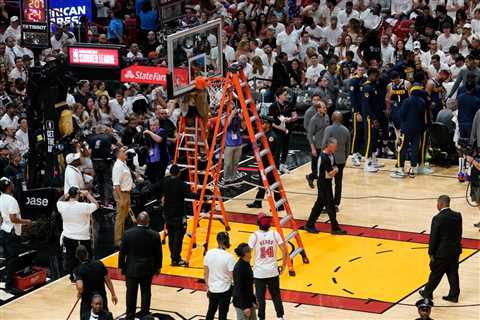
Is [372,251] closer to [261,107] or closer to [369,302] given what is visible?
[369,302]

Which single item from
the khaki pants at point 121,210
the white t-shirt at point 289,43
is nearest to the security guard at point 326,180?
the khaki pants at point 121,210

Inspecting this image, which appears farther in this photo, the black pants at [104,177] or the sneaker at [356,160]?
the sneaker at [356,160]

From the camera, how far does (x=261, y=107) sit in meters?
26.5

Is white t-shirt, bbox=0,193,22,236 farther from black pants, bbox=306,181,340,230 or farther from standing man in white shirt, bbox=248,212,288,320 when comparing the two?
black pants, bbox=306,181,340,230

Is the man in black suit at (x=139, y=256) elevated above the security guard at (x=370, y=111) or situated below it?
below

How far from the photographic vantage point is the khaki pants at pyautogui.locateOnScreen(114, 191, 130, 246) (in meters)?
19.4

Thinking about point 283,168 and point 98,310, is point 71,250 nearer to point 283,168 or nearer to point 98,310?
point 98,310

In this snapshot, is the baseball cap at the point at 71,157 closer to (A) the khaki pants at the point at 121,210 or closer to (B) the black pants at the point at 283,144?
(A) the khaki pants at the point at 121,210

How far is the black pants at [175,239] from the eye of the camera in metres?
18.2

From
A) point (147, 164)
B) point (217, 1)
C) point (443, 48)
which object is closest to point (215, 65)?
point (147, 164)

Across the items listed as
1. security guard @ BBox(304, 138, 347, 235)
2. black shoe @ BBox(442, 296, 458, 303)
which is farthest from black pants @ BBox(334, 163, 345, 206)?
black shoe @ BBox(442, 296, 458, 303)

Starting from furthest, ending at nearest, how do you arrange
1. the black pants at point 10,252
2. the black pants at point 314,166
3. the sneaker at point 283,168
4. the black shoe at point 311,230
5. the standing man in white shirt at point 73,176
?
the sneaker at point 283,168
the black pants at point 314,166
the black shoe at point 311,230
the standing man in white shirt at point 73,176
the black pants at point 10,252

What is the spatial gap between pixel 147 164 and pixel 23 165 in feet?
9.58

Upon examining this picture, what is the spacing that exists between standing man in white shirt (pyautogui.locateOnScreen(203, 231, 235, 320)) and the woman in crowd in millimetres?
151
